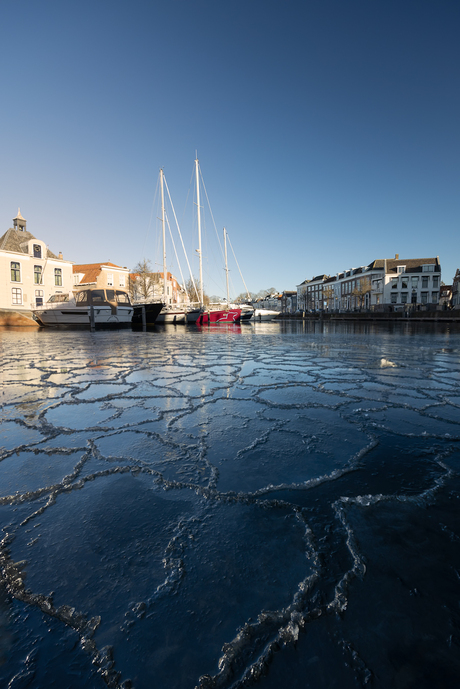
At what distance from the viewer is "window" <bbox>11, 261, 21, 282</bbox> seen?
31.4m

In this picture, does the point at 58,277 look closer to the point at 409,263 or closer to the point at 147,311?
the point at 147,311

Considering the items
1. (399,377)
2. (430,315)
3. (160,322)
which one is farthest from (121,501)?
(430,315)

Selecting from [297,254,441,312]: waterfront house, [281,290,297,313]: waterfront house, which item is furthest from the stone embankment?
[281,290,297,313]: waterfront house

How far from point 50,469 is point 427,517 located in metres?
2.37

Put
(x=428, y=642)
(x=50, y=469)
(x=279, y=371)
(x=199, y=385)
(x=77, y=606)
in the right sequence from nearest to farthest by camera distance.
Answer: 1. (x=428, y=642)
2. (x=77, y=606)
3. (x=50, y=469)
4. (x=199, y=385)
5. (x=279, y=371)

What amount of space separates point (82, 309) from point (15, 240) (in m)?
17.9

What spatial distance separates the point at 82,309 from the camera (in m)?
23.2

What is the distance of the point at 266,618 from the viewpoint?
3.67 ft

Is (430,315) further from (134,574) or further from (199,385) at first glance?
(134,574)

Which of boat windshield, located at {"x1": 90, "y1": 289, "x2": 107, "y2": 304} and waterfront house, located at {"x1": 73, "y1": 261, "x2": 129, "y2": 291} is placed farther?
→ waterfront house, located at {"x1": 73, "y1": 261, "x2": 129, "y2": 291}

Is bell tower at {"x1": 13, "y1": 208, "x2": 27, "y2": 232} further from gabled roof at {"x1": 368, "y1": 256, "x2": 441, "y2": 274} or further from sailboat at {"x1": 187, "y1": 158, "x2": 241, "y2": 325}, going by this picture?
gabled roof at {"x1": 368, "y1": 256, "x2": 441, "y2": 274}

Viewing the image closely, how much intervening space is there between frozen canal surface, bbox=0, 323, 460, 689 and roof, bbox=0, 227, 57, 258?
3698cm

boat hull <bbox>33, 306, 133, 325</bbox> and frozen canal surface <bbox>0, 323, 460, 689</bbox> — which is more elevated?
boat hull <bbox>33, 306, 133, 325</bbox>

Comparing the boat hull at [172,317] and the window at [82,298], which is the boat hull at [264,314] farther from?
the window at [82,298]
